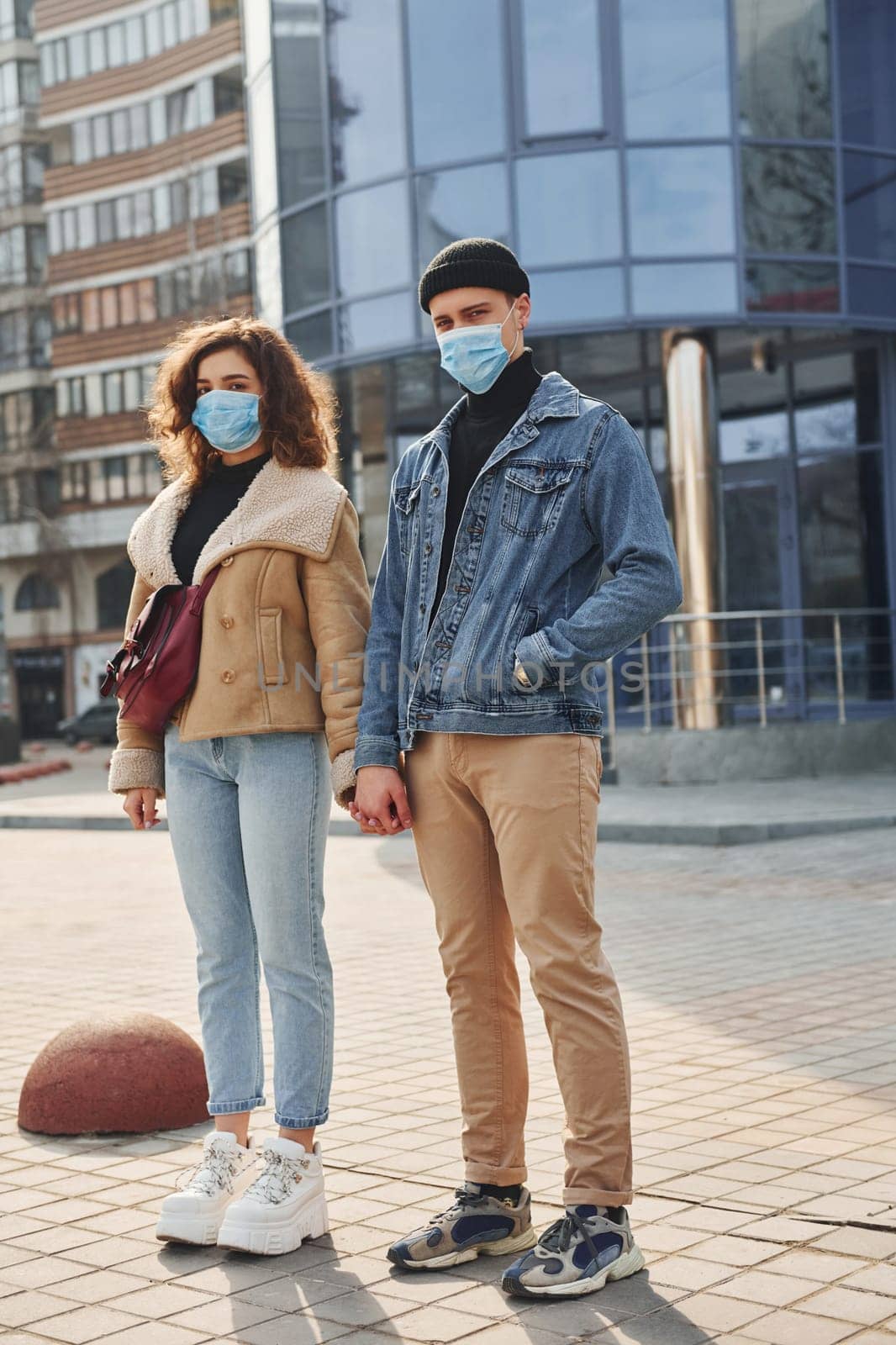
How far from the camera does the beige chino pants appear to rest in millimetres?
3631

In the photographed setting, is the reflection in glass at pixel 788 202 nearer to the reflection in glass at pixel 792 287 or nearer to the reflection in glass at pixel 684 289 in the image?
the reflection in glass at pixel 792 287

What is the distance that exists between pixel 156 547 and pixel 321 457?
471 millimetres

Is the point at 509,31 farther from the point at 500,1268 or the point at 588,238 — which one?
the point at 500,1268

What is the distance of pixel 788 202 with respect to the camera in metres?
19.2

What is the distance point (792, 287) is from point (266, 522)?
1613 centimetres

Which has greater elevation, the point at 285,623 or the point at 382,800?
the point at 285,623

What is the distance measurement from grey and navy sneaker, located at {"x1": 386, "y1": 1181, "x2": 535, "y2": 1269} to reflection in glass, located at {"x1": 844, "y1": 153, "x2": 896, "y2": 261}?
17244mm

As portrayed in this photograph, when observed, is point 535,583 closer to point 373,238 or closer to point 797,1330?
point 797,1330

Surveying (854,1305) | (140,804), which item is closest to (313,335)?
(140,804)

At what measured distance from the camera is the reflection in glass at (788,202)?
1906cm

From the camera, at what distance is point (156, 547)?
14.1ft

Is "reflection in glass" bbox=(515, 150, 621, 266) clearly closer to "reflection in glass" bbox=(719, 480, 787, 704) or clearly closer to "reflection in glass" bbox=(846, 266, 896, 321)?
"reflection in glass" bbox=(846, 266, 896, 321)

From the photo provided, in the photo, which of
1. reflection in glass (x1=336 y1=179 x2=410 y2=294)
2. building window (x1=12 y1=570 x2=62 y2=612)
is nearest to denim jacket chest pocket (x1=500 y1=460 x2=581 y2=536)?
reflection in glass (x1=336 y1=179 x2=410 y2=294)

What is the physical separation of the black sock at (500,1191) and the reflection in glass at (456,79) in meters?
17.0
